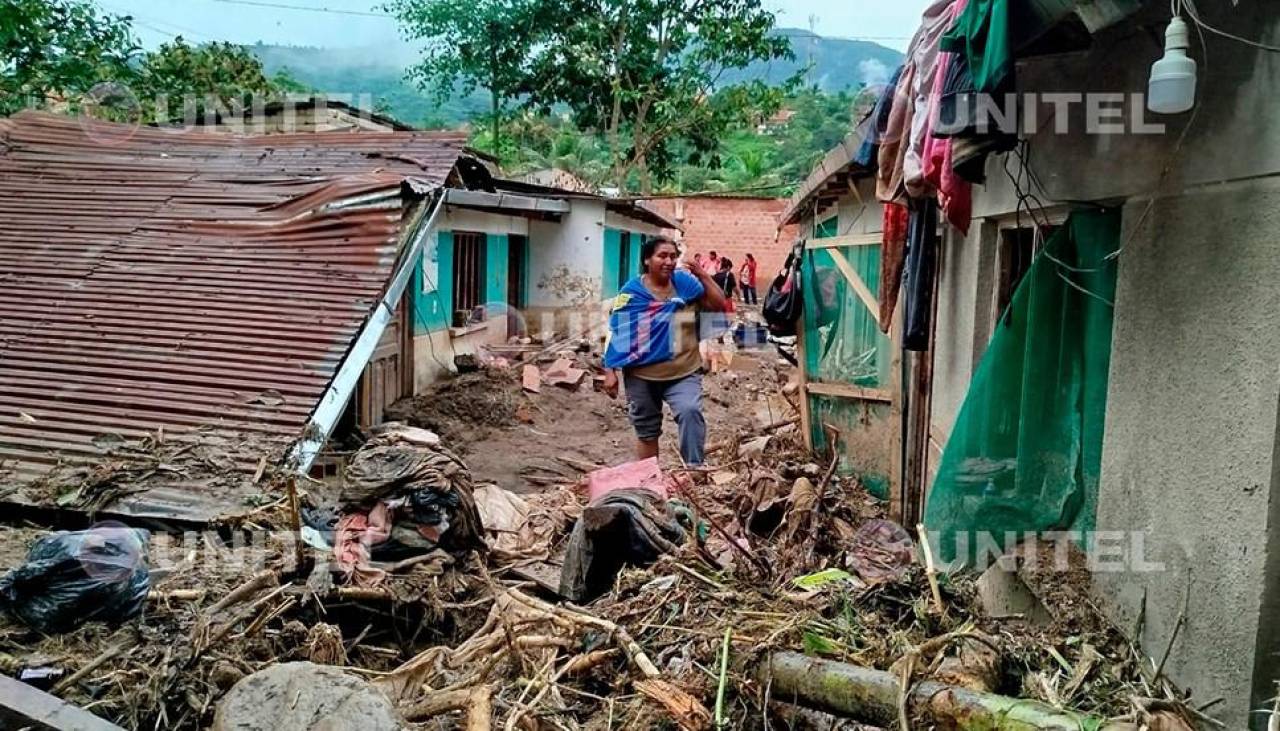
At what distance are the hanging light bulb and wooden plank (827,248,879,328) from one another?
418 cm

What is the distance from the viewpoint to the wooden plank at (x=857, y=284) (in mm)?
6352

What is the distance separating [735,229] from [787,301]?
17.2 m

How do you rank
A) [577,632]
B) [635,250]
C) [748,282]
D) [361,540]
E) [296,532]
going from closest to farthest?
[577,632], [296,532], [361,540], [635,250], [748,282]

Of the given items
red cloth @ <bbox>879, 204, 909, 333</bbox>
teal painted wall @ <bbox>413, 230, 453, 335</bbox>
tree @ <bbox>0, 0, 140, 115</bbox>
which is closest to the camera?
red cloth @ <bbox>879, 204, 909, 333</bbox>

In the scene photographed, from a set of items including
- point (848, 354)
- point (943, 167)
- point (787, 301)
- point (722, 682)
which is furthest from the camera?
point (787, 301)

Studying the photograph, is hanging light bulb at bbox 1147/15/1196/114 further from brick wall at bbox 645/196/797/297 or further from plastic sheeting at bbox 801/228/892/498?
brick wall at bbox 645/196/797/297

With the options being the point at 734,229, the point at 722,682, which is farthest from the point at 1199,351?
the point at 734,229

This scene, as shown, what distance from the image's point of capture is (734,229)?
2461 centimetres

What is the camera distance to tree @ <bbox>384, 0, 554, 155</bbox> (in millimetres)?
22578

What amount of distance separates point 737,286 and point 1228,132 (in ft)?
70.9

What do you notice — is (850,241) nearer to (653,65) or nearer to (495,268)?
(495,268)

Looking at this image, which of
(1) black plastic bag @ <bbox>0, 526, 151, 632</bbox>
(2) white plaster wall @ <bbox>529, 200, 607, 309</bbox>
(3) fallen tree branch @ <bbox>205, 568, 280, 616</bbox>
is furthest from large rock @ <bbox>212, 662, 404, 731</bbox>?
(2) white plaster wall @ <bbox>529, 200, 607, 309</bbox>

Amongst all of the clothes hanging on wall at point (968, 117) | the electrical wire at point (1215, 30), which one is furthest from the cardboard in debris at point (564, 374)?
the electrical wire at point (1215, 30)

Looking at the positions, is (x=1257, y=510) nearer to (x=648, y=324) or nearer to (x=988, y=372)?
(x=988, y=372)
